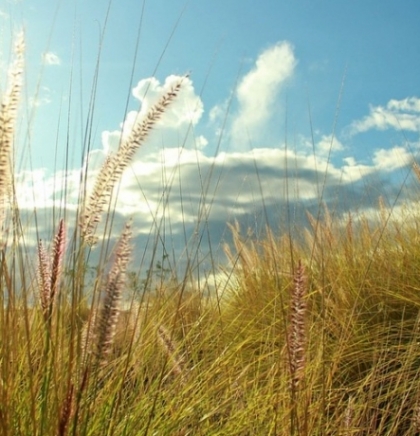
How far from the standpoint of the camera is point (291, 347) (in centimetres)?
162

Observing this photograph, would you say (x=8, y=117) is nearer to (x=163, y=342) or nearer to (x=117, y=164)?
(x=117, y=164)

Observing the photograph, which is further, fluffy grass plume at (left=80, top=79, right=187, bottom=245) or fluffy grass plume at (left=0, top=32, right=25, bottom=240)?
fluffy grass plume at (left=80, top=79, right=187, bottom=245)

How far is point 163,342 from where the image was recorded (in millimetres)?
2234

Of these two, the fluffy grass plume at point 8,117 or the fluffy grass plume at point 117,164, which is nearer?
the fluffy grass plume at point 8,117

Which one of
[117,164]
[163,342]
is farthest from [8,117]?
[163,342]

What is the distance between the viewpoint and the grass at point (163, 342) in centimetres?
158

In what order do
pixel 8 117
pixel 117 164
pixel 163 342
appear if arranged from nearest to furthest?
pixel 8 117, pixel 117 164, pixel 163 342

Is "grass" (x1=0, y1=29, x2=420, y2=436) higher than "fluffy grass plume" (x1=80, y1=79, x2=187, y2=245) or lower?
lower

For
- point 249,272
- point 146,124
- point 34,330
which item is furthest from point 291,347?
point 249,272

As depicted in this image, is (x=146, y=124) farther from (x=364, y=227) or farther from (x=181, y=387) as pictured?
(x=364, y=227)

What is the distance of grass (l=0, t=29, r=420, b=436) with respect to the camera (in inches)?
62.2

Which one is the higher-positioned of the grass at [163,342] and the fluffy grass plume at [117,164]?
the fluffy grass plume at [117,164]

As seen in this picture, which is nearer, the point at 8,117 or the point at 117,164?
the point at 8,117

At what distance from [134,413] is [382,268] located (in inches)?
110
